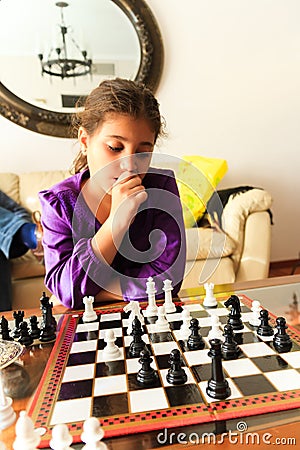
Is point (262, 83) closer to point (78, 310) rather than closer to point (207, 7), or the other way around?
point (207, 7)

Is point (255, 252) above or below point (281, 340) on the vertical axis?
below

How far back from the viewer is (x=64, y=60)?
3.01m

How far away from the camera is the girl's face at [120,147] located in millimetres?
1055

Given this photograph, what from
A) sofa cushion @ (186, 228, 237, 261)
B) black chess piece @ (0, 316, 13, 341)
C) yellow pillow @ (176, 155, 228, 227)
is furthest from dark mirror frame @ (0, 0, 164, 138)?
black chess piece @ (0, 316, 13, 341)

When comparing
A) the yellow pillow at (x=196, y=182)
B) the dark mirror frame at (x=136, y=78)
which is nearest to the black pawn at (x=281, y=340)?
the yellow pillow at (x=196, y=182)

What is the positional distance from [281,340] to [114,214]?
53 centimetres

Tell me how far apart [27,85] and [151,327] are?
249cm

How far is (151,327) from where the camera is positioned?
2.93 feet

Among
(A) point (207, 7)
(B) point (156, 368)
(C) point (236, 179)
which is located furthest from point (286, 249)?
(B) point (156, 368)

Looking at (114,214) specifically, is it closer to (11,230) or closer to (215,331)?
(215,331)

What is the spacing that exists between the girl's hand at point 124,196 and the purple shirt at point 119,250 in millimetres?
100

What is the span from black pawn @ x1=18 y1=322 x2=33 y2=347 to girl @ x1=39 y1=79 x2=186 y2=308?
0.23 m

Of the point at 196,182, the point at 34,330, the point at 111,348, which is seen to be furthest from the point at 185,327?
the point at 196,182

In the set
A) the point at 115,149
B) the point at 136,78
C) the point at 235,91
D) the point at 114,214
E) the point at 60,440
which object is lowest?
the point at 60,440
